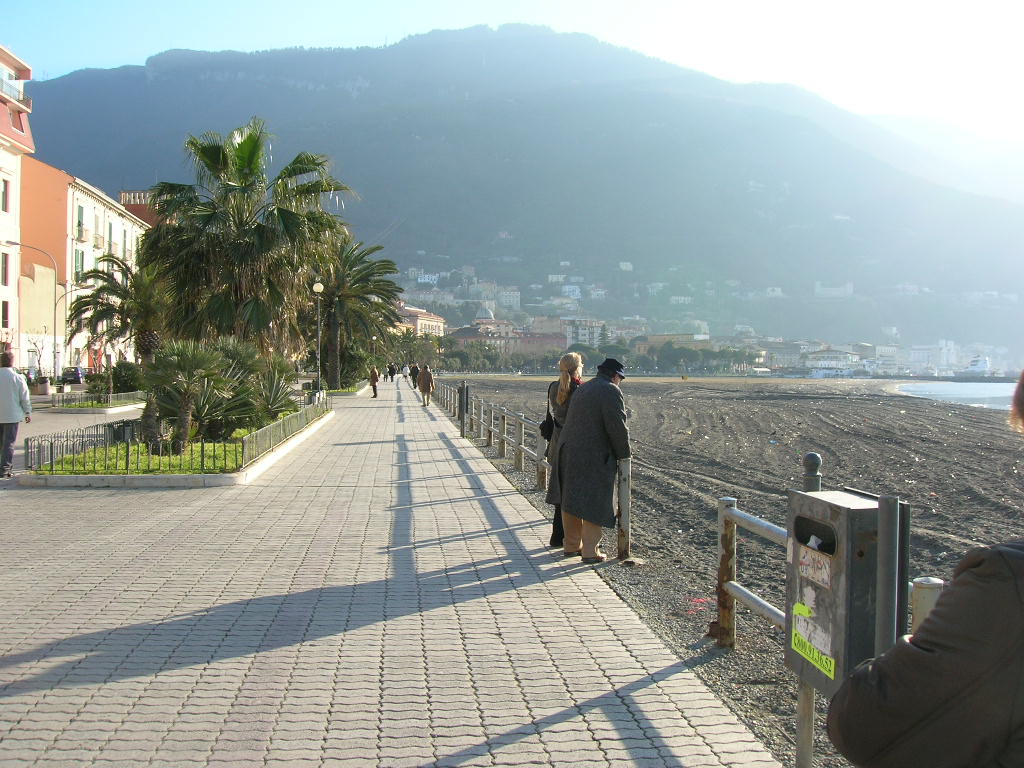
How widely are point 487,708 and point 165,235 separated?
18604 mm

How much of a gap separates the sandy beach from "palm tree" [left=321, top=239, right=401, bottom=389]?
9.96 meters

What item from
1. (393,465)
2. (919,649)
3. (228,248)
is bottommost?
(393,465)

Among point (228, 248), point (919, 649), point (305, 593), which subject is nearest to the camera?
point (919, 649)

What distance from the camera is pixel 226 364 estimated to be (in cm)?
1483

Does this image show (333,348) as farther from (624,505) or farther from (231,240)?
(624,505)

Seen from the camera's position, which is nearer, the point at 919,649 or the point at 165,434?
the point at 919,649

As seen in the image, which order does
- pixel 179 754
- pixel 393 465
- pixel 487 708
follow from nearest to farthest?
1. pixel 179 754
2. pixel 487 708
3. pixel 393 465

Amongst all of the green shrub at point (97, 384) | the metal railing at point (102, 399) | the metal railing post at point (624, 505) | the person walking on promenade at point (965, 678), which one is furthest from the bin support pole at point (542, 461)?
the green shrub at point (97, 384)

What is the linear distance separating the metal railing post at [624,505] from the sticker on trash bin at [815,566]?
4140 mm

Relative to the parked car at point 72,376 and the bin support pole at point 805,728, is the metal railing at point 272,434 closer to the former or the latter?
the bin support pole at point 805,728

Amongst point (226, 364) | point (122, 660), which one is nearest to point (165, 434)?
point (226, 364)

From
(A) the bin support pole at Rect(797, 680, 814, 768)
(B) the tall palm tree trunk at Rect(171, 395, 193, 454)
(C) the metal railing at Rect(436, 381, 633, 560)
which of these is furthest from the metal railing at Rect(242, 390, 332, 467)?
(A) the bin support pole at Rect(797, 680, 814, 768)

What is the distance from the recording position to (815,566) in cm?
299

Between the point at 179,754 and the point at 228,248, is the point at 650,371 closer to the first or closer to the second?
the point at 228,248
